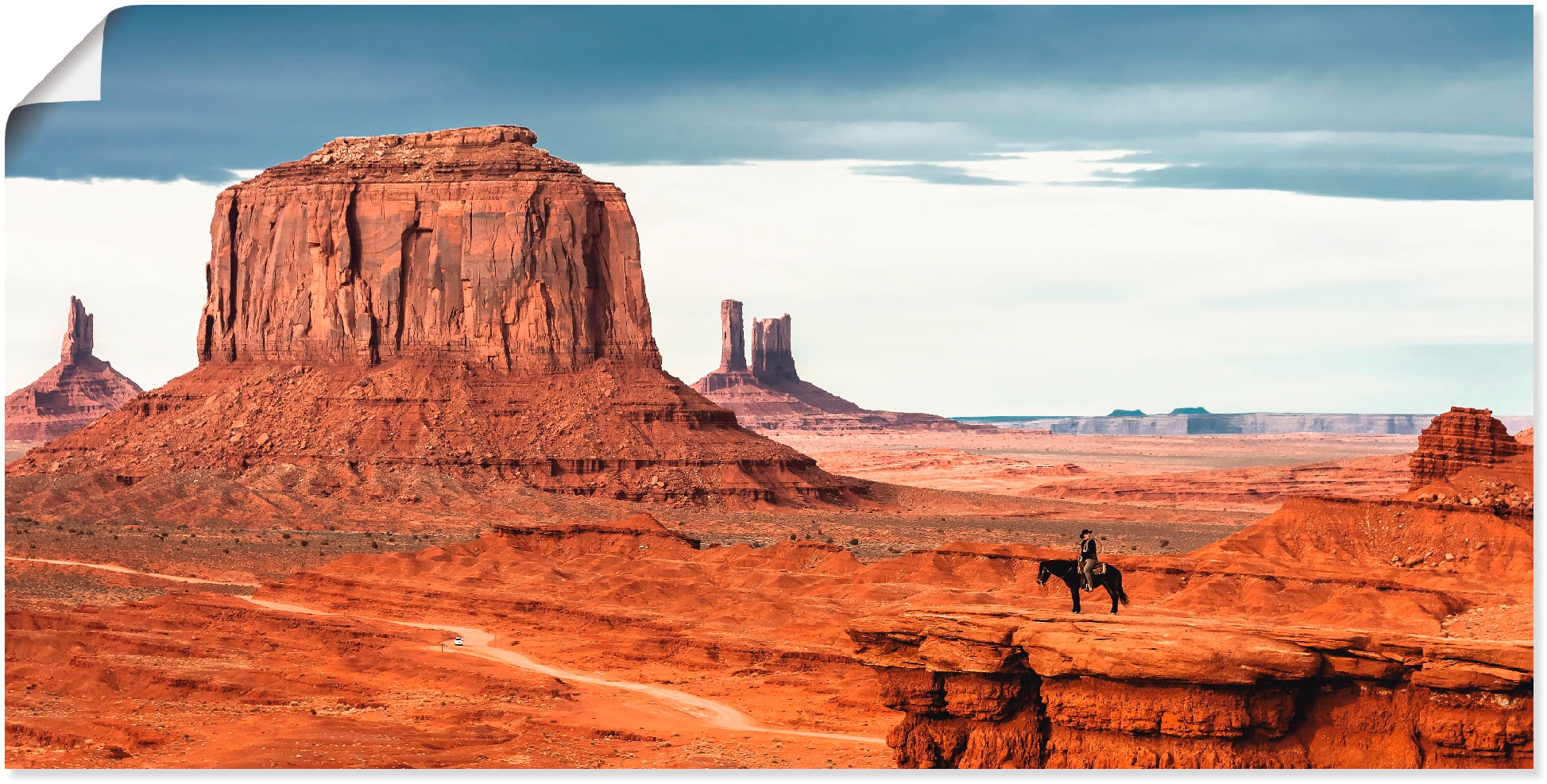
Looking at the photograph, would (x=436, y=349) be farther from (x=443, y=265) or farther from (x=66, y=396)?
(x=66, y=396)

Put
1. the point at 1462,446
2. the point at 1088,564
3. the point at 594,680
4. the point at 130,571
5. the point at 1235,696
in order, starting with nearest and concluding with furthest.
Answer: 1. the point at 1235,696
2. the point at 1088,564
3. the point at 594,680
4. the point at 130,571
5. the point at 1462,446

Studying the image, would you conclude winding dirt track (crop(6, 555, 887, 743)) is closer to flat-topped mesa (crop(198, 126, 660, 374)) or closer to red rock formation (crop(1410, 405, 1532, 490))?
red rock formation (crop(1410, 405, 1532, 490))

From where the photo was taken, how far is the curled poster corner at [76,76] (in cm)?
2114

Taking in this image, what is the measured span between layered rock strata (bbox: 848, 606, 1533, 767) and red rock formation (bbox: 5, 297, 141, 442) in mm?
182900

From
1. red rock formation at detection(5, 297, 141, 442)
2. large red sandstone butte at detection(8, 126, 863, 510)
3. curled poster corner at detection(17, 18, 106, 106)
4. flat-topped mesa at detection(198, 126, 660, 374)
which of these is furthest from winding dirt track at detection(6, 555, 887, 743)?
red rock formation at detection(5, 297, 141, 442)

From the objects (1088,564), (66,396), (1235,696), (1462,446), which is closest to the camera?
(1235,696)

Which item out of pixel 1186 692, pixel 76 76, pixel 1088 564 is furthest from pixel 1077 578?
pixel 76 76

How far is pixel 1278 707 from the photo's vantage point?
67.5 ft

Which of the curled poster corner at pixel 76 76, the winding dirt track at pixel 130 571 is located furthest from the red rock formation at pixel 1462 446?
the curled poster corner at pixel 76 76

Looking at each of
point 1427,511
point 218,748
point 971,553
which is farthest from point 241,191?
point 218,748

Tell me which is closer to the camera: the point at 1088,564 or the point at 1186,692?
the point at 1186,692

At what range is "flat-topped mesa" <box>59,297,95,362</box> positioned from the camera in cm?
19550

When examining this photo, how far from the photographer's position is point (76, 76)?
2128 centimetres

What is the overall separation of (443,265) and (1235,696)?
96035 millimetres
